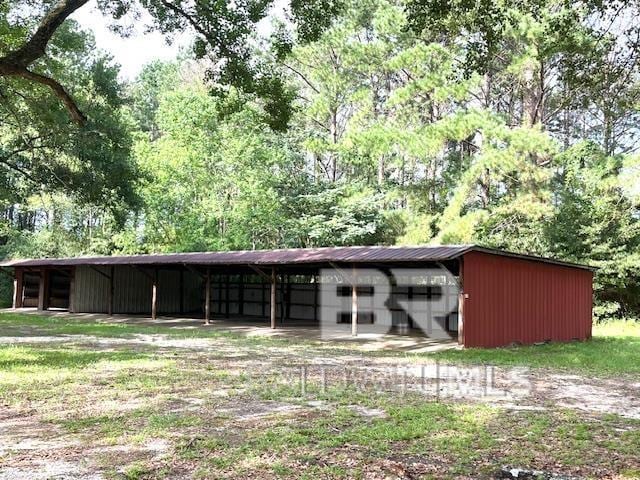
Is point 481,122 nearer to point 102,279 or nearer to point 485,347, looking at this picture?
point 485,347

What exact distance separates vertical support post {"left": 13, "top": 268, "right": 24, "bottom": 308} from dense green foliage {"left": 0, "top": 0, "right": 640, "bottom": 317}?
15.7 feet

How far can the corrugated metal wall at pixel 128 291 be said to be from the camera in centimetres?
2295

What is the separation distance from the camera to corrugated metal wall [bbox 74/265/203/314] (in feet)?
75.3

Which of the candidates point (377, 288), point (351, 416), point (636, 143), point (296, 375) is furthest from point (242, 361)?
point (636, 143)

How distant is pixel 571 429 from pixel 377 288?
515 inches

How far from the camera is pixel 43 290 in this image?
24.6 meters

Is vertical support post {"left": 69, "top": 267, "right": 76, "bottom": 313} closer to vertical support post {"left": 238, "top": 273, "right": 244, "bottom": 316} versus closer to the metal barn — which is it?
the metal barn

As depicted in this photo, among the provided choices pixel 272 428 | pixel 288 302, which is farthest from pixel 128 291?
pixel 272 428

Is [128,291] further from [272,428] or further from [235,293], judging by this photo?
[272,428]

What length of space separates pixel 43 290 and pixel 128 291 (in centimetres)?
394

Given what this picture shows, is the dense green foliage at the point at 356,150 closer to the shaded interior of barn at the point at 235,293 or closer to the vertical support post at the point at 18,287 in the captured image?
the shaded interior of barn at the point at 235,293

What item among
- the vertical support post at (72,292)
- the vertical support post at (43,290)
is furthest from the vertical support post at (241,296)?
the vertical support post at (43,290)

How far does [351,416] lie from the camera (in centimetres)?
599

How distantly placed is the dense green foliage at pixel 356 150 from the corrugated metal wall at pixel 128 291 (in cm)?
234
